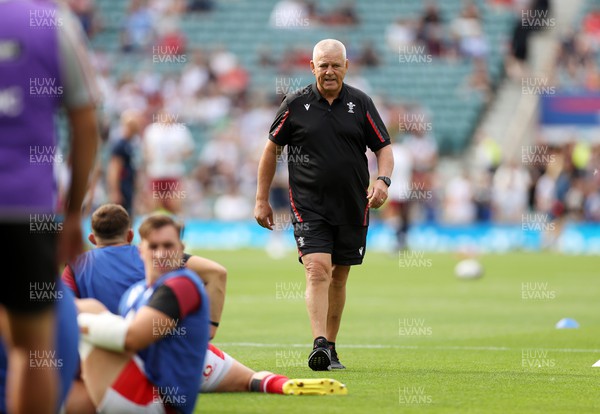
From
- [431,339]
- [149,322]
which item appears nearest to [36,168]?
[149,322]

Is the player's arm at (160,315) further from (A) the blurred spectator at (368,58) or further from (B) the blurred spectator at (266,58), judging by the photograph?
(B) the blurred spectator at (266,58)

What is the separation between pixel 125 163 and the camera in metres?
21.2

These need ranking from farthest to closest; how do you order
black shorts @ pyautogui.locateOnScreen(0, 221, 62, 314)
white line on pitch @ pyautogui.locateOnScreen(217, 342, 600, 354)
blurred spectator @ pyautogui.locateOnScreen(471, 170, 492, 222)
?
blurred spectator @ pyautogui.locateOnScreen(471, 170, 492, 222) < white line on pitch @ pyautogui.locateOnScreen(217, 342, 600, 354) < black shorts @ pyautogui.locateOnScreen(0, 221, 62, 314)

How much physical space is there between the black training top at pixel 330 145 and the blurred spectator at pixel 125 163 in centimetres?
1069

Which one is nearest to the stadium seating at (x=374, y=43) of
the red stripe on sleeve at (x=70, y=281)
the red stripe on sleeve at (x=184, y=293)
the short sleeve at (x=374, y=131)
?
the short sleeve at (x=374, y=131)

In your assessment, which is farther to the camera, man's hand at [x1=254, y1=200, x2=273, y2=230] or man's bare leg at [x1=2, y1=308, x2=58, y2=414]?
man's hand at [x1=254, y1=200, x2=273, y2=230]

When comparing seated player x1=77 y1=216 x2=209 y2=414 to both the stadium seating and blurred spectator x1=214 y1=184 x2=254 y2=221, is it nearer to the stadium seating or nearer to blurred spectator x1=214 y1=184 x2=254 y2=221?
blurred spectator x1=214 y1=184 x2=254 y2=221

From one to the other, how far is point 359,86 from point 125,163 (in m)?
16.4

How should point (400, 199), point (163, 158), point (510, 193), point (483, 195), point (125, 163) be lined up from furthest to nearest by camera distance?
point (510, 193) → point (483, 195) → point (400, 199) → point (163, 158) → point (125, 163)

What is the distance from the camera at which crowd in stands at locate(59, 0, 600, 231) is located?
33781mm

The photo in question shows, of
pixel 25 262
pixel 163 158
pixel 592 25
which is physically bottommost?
pixel 25 262

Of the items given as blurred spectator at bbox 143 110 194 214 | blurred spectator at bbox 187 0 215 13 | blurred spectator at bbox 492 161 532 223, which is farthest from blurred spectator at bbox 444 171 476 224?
blurred spectator at bbox 143 110 194 214

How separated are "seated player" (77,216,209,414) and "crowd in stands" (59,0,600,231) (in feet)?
76.2

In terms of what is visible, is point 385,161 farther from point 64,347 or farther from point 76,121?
point 76,121
